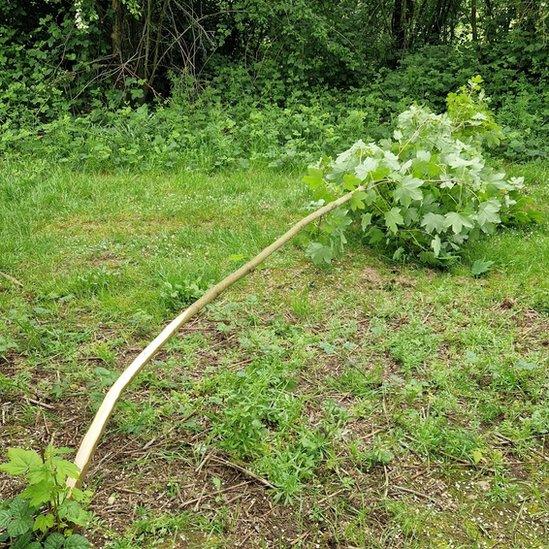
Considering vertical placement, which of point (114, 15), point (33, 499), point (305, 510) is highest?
point (114, 15)

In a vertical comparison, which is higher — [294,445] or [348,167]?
[348,167]

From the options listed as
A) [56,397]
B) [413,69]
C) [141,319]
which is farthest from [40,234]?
[413,69]

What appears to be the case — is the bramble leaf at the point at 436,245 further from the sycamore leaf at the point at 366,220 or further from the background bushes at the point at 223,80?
the background bushes at the point at 223,80

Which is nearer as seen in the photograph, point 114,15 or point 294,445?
point 294,445

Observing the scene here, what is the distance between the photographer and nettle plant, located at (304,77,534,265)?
4.06 m

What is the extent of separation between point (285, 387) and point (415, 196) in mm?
1779

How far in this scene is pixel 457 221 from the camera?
4027 mm

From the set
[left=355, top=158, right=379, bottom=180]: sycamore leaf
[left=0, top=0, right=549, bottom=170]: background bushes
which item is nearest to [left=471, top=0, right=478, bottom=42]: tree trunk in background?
[left=0, top=0, right=549, bottom=170]: background bushes

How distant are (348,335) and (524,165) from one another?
4.06 m

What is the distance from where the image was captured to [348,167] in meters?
4.38

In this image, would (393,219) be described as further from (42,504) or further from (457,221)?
(42,504)

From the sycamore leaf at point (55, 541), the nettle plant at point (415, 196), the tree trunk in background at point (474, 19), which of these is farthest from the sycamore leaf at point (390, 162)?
the tree trunk in background at point (474, 19)

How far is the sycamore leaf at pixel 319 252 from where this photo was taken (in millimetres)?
4047

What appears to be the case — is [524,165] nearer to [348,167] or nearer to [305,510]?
[348,167]
